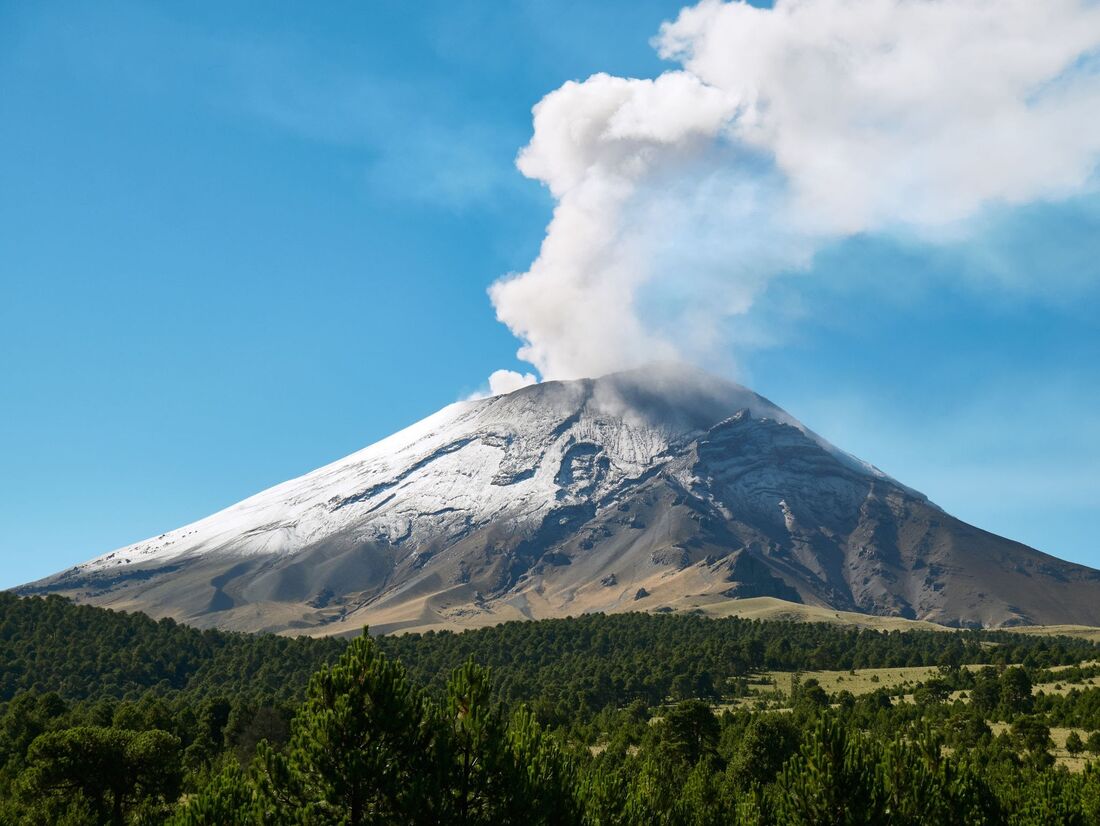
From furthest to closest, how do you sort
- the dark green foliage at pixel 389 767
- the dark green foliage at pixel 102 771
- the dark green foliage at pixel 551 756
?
the dark green foliage at pixel 102 771 → the dark green foliage at pixel 551 756 → the dark green foliage at pixel 389 767

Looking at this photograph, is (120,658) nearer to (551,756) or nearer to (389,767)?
(389,767)

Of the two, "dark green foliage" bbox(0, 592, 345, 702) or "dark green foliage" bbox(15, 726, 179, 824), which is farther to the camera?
"dark green foliage" bbox(0, 592, 345, 702)

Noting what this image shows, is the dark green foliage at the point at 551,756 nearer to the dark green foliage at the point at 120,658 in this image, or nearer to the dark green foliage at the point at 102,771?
the dark green foliage at the point at 102,771

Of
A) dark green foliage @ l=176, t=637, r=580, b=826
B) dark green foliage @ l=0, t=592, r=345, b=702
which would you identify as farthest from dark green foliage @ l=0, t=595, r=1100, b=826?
dark green foliage @ l=0, t=592, r=345, b=702

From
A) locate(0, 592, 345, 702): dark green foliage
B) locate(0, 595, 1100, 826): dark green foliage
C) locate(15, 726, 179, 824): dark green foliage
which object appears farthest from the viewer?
locate(0, 592, 345, 702): dark green foliage

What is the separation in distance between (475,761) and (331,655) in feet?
551

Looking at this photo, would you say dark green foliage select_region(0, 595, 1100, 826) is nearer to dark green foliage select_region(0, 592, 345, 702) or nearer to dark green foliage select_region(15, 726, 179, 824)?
dark green foliage select_region(15, 726, 179, 824)

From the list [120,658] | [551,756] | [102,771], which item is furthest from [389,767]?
[120,658]

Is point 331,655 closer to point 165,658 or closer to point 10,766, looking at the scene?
point 165,658

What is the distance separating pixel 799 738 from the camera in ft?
276

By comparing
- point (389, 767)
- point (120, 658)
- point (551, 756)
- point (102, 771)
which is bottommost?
point (120, 658)

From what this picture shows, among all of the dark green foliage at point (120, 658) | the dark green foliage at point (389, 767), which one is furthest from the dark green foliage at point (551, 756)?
the dark green foliage at point (120, 658)

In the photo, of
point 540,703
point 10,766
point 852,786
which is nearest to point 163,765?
point 10,766

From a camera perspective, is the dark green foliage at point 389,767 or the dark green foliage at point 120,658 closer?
the dark green foliage at point 389,767
